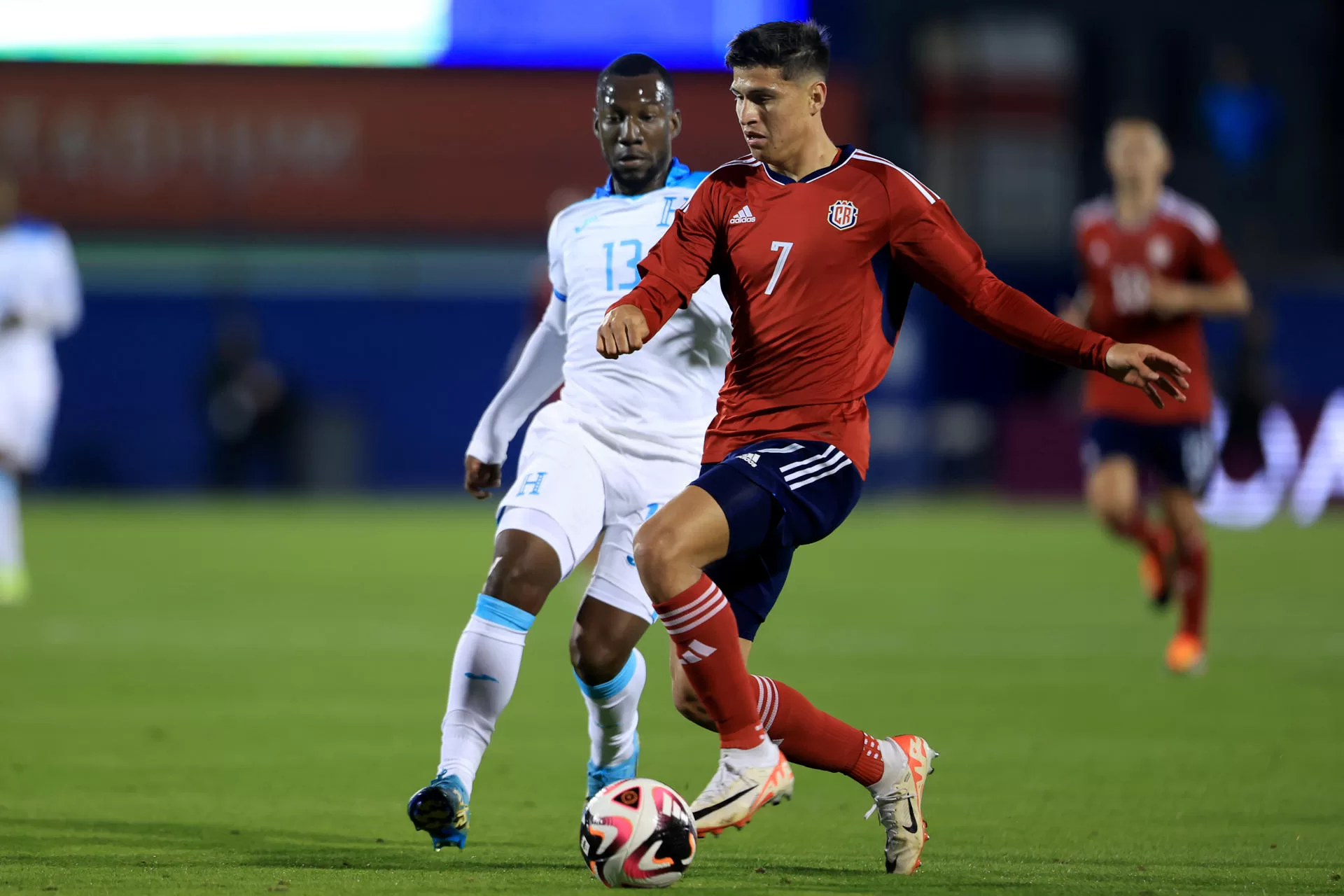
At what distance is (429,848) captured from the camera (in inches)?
209

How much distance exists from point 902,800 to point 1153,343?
5.27 meters

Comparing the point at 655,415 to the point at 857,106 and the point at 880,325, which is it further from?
the point at 857,106

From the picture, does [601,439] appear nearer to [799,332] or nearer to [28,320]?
[799,332]

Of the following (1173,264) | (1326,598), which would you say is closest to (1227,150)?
(1326,598)

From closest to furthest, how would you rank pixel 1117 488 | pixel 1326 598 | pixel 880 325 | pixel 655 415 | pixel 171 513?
pixel 880 325 < pixel 655 415 < pixel 1117 488 < pixel 1326 598 < pixel 171 513

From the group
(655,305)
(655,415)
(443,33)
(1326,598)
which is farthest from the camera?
(443,33)

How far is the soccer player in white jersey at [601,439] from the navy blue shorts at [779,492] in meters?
0.57

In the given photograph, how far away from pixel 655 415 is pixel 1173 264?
508 cm

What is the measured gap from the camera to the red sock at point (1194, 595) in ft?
31.6

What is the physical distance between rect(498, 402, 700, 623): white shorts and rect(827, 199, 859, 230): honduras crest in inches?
40.2

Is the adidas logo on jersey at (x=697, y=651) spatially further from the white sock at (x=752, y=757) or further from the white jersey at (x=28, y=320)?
the white jersey at (x=28, y=320)

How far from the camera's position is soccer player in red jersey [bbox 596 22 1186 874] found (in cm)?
484

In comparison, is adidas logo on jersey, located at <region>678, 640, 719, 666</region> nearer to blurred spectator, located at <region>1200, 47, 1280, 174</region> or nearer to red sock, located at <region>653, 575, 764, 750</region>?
red sock, located at <region>653, 575, 764, 750</region>

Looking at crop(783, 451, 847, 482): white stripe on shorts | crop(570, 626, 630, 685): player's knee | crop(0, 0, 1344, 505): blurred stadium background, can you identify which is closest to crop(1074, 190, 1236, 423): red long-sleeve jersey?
crop(570, 626, 630, 685): player's knee
